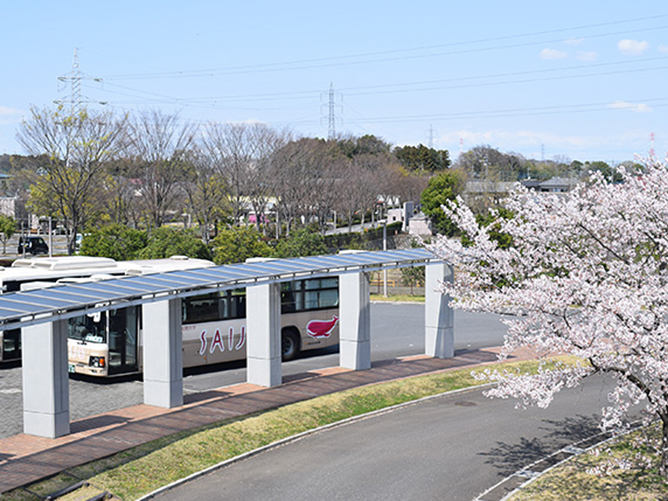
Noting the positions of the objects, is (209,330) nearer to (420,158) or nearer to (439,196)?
(439,196)

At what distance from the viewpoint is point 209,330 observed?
2222 centimetres

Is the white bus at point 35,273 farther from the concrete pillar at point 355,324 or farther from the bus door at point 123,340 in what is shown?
the concrete pillar at point 355,324

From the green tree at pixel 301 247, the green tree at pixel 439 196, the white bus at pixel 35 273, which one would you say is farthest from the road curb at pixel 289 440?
the green tree at pixel 439 196

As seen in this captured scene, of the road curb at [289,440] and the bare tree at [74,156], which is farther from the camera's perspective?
the bare tree at [74,156]

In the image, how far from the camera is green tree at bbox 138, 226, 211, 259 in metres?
37.9

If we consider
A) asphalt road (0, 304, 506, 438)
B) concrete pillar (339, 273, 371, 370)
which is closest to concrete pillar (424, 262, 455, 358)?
asphalt road (0, 304, 506, 438)

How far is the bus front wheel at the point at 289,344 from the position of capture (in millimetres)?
24984

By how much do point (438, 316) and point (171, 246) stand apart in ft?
60.9

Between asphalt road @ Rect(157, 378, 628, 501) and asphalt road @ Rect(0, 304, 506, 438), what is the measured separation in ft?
18.2

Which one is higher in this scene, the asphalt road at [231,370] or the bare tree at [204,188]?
the bare tree at [204,188]

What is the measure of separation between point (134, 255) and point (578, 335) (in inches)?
1204

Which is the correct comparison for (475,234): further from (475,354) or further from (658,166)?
(475,354)

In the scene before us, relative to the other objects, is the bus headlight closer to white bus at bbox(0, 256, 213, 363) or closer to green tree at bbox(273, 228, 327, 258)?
white bus at bbox(0, 256, 213, 363)

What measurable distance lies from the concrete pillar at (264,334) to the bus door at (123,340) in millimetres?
3235
